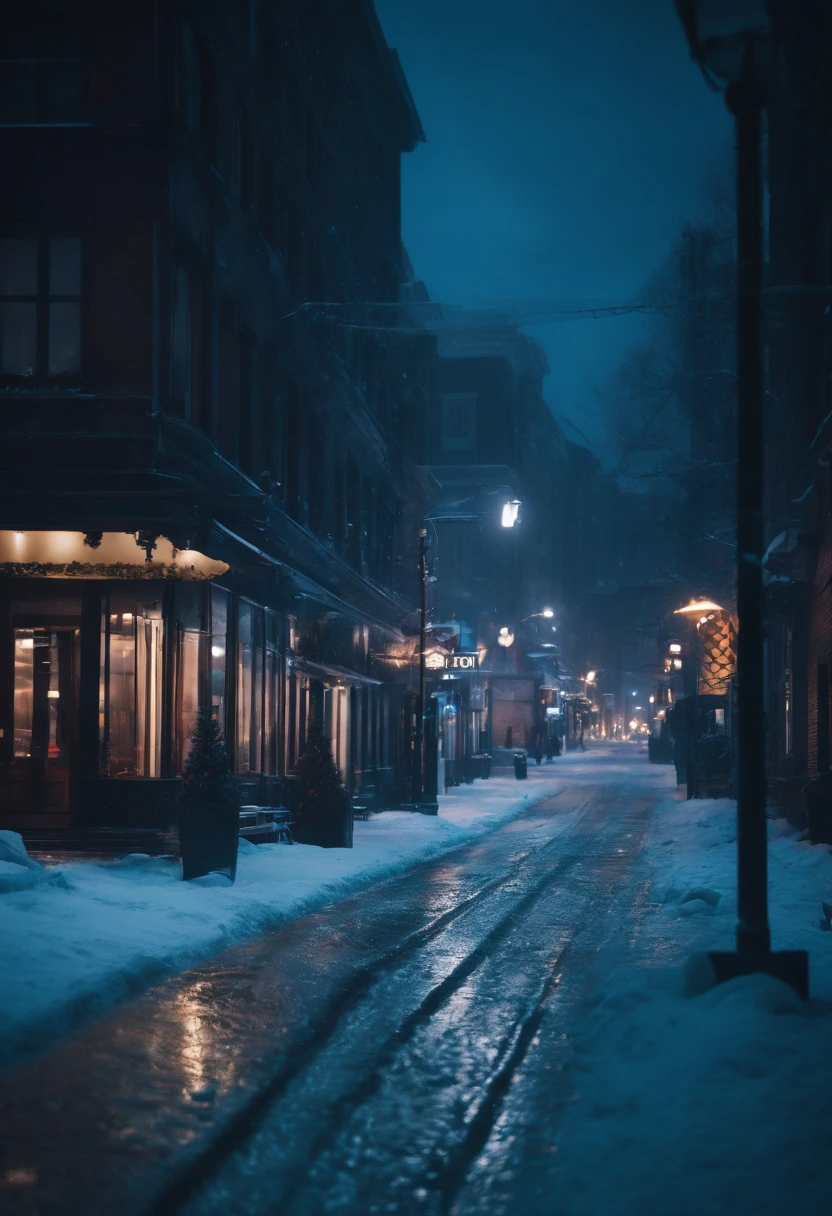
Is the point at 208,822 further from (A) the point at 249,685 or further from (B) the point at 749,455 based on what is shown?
(B) the point at 749,455

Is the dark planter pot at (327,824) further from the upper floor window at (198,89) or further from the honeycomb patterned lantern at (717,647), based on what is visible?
the honeycomb patterned lantern at (717,647)

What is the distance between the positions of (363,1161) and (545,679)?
258 ft

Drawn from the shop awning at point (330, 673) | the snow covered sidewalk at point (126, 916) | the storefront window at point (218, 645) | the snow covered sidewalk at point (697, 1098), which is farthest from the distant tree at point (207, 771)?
the shop awning at point (330, 673)

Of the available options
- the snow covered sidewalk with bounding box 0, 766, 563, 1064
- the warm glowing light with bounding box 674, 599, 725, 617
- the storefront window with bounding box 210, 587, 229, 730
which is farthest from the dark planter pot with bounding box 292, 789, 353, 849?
the warm glowing light with bounding box 674, 599, 725, 617

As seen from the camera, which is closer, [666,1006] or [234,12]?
[666,1006]

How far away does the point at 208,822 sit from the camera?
16047 millimetres

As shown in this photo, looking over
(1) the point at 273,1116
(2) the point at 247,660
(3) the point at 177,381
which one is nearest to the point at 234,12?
(3) the point at 177,381

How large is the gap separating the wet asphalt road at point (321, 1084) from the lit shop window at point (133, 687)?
7.22 meters

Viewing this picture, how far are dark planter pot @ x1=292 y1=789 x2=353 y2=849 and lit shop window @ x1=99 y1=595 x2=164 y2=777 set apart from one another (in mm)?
3879

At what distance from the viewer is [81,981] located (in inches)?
358

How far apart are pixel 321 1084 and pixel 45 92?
16.9m

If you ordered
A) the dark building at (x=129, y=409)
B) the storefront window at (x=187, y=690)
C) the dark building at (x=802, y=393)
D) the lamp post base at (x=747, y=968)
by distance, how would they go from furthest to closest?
the dark building at (x=802, y=393) < the storefront window at (x=187, y=690) < the dark building at (x=129, y=409) < the lamp post base at (x=747, y=968)

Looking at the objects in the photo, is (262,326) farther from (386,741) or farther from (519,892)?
(386,741)

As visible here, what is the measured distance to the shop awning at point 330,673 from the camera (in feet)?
89.2
